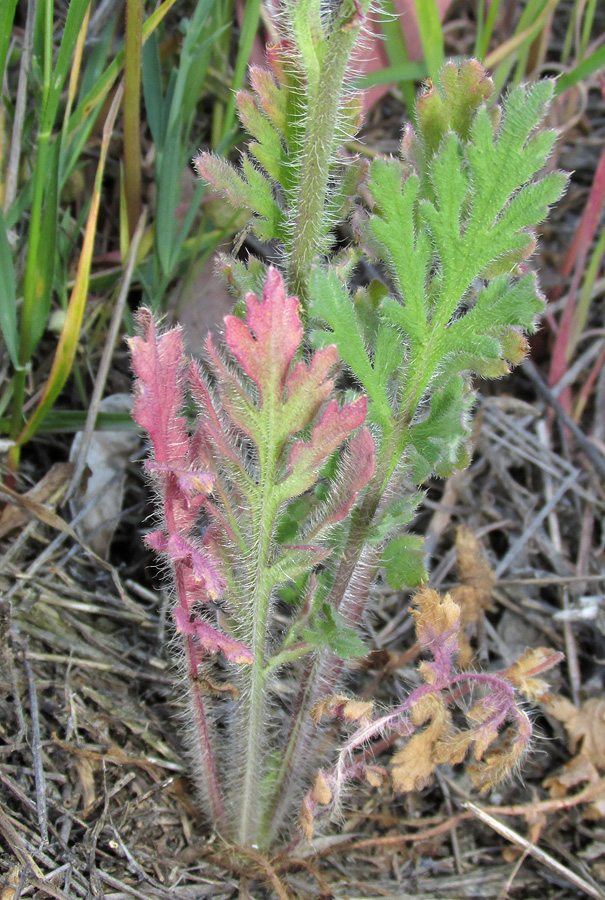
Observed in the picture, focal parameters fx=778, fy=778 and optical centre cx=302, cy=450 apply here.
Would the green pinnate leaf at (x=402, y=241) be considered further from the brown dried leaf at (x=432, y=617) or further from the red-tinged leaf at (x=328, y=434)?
the brown dried leaf at (x=432, y=617)

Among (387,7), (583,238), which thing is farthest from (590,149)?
(387,7)

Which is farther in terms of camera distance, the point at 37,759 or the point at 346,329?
the point at 37,759

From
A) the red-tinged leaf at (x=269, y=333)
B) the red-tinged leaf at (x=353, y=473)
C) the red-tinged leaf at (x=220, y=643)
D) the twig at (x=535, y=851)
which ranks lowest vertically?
the twig at (x=535, y=851)

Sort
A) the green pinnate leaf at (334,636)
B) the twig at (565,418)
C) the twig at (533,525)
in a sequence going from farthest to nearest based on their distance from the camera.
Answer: the twig at (565,418), the twig at (533,525), the green pinnate leaf at (334,636)

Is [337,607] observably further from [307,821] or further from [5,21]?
[5,21]

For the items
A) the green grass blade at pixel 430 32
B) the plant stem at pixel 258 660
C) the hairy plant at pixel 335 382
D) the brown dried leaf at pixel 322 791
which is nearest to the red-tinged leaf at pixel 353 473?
the hairy plant at pixel 335 382

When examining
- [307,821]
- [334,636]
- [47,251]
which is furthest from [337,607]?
[47,251]
